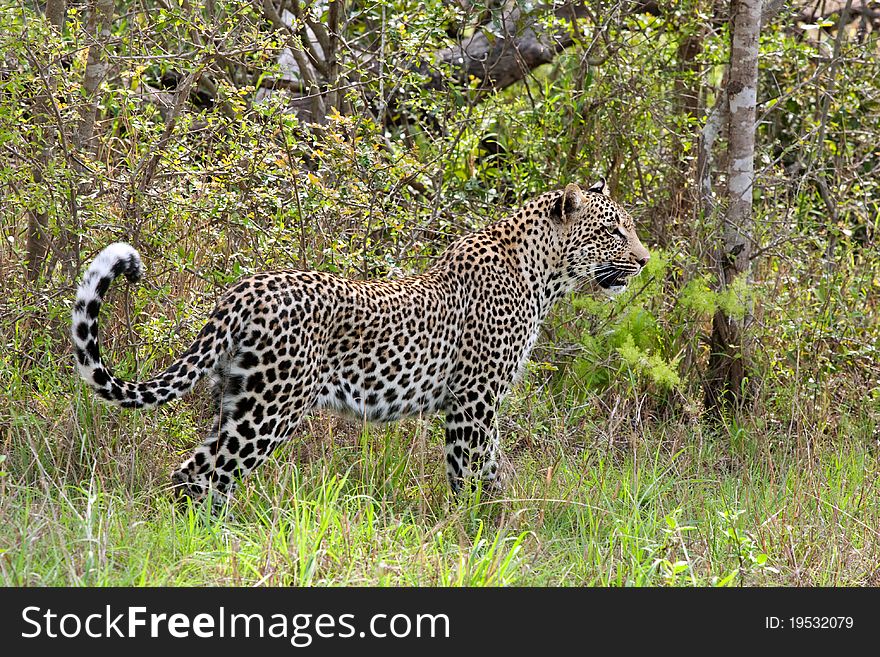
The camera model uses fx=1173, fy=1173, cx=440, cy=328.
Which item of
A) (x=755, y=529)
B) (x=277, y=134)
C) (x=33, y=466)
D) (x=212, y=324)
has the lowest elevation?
(x=755, y=529)

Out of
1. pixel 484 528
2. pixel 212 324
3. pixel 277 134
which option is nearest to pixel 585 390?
pixel 484 528

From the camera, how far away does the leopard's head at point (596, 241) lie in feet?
21.8

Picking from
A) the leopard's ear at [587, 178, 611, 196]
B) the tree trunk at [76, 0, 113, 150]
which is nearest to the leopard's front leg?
the leopard's ear at [587, 178, 611, 196]

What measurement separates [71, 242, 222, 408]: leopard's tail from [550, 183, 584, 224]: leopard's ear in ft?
7.33

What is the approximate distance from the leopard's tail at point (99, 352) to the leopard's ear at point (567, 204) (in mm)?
2234

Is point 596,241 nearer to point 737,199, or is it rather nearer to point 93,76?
point 737,199

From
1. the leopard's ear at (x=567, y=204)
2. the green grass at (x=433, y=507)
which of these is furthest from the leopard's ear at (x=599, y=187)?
the green grass at (x=433, y=507)

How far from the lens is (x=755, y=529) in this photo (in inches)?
224

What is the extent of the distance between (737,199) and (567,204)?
189 centimetres

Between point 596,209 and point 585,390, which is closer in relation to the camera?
point 596,209

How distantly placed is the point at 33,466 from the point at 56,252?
132cm

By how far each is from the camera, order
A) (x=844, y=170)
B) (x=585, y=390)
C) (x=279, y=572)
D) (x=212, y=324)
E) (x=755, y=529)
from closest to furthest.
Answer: (x=279, y=572) → (x=212, y=324) → (x=755, y=529) → (x=585, y=390) → (x=844, y=170)

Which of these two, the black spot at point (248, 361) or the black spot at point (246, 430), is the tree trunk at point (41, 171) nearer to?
the black spot at point (248, 361)

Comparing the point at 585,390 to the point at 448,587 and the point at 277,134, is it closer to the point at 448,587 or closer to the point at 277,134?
the point at 277,134
